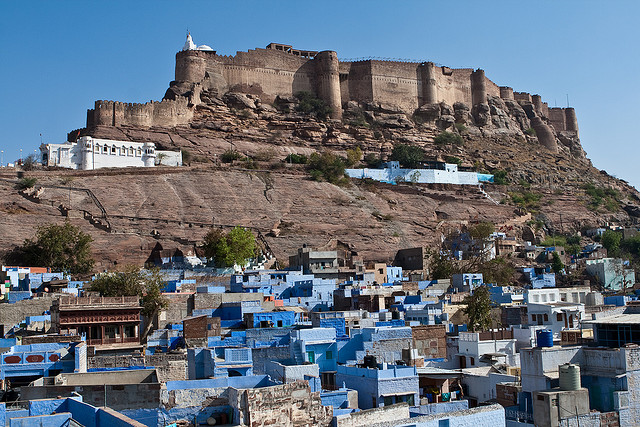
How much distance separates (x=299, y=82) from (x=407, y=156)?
44.4 ft

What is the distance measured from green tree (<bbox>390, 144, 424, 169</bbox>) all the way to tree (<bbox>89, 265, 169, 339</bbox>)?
135 feet

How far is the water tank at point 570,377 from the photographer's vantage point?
14516mm

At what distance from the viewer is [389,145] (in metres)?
75.9

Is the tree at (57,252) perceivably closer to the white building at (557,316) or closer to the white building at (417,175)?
the white building at (557,316)

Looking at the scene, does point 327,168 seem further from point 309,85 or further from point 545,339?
point 545,339

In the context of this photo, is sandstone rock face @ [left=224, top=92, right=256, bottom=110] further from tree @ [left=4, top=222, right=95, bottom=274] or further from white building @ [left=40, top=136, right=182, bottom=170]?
tree @ [left=4, top=222, right=95, bottom=274]

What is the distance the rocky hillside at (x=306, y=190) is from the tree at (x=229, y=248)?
427 cm

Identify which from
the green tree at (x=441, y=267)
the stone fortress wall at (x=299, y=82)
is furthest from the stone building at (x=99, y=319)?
the stone fortress wall at (x=299, y=82)

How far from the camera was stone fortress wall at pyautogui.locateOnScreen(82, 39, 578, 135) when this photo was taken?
66312 mm

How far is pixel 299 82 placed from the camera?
7662cm

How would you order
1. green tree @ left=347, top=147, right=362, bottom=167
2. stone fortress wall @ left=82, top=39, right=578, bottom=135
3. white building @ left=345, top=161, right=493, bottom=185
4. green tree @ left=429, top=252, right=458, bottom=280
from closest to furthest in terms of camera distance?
1. green tree @ left=429, top=252, right=458, bottom=280
2. stone fortress wall @ left=82, top=39, right=578, bottom=135
3. white building @ left=345, top=161, right=493, bottom=185
4. green tree @ left=347, top=147, right=362, bottom=167

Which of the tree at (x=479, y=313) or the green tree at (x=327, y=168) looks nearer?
the tree at (x=479, y=313)

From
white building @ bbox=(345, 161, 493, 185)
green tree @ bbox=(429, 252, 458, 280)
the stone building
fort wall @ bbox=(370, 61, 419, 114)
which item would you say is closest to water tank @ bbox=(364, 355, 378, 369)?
the stone building

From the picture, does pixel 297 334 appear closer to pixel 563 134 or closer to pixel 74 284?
pixel 74 284
